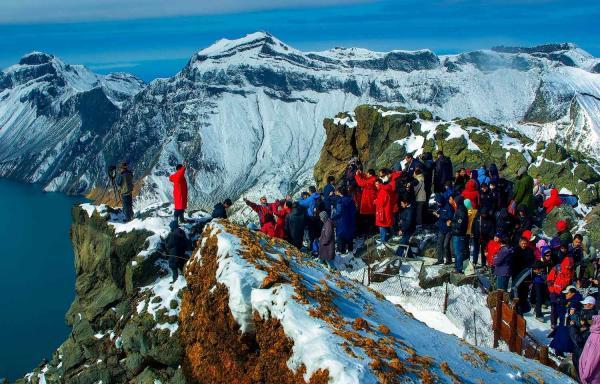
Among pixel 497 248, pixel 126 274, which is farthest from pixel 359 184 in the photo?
pixel 126 274

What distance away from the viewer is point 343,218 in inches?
788

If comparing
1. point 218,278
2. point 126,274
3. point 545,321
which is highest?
point 218,278

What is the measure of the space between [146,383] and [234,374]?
2988 mm

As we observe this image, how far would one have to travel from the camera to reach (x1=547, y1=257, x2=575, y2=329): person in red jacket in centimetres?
1535

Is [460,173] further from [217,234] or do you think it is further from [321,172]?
[321,172]

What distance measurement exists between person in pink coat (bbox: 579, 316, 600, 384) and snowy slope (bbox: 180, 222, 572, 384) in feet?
1.47

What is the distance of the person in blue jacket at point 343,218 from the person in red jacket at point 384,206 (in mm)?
962

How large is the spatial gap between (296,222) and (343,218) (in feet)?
6.00

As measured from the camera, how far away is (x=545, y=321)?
16.2 meters

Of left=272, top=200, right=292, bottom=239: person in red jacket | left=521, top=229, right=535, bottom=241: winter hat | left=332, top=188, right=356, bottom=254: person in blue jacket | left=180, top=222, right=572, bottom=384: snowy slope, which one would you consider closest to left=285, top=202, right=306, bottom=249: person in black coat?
left=272, top=200, right=292, bottom=239: person in red jacket

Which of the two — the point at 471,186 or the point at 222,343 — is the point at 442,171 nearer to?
the point at 471,186

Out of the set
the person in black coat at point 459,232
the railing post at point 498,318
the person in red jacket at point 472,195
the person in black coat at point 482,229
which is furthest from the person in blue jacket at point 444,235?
the railing post at point 498,318

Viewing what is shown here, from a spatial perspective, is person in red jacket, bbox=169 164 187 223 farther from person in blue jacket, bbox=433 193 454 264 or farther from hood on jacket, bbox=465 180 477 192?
hood on jacket, bbox=465 180 477 192

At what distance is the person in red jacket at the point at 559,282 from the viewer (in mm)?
15352
